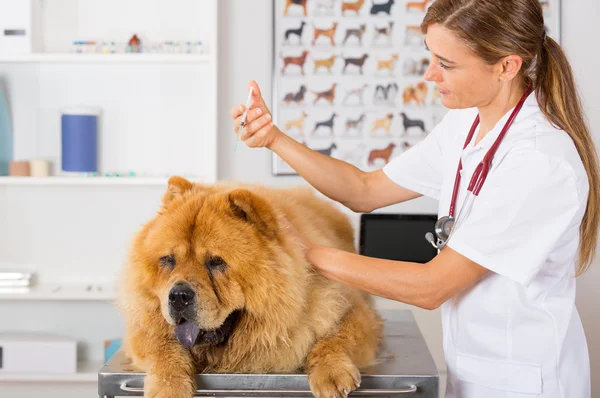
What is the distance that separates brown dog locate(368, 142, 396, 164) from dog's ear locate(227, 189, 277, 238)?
185 centimetres

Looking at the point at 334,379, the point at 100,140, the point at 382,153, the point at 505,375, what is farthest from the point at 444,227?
the point at 100,140

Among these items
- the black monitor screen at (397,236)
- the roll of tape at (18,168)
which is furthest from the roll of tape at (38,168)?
the black monitor screen at (397,236)

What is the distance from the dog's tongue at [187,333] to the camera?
1.42m

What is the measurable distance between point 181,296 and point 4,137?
2213 mm

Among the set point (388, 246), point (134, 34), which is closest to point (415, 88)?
point (388, 246)

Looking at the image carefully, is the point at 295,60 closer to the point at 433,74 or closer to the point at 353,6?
the point at 353,6

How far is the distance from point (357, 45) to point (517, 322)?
2.01 metres

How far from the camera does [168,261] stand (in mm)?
1463

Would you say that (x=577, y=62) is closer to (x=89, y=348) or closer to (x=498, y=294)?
(x=498, y=294)

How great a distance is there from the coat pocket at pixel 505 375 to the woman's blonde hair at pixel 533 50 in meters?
0.32

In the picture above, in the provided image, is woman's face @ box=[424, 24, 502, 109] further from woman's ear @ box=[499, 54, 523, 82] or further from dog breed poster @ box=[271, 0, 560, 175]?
dog breed poster @ box=[271, 0, 560, 175]

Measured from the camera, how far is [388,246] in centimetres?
321

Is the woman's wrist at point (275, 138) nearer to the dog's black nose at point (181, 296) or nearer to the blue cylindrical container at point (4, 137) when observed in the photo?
the dog's black nose at point (181, 296)

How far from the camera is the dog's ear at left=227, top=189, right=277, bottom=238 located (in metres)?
1.47
